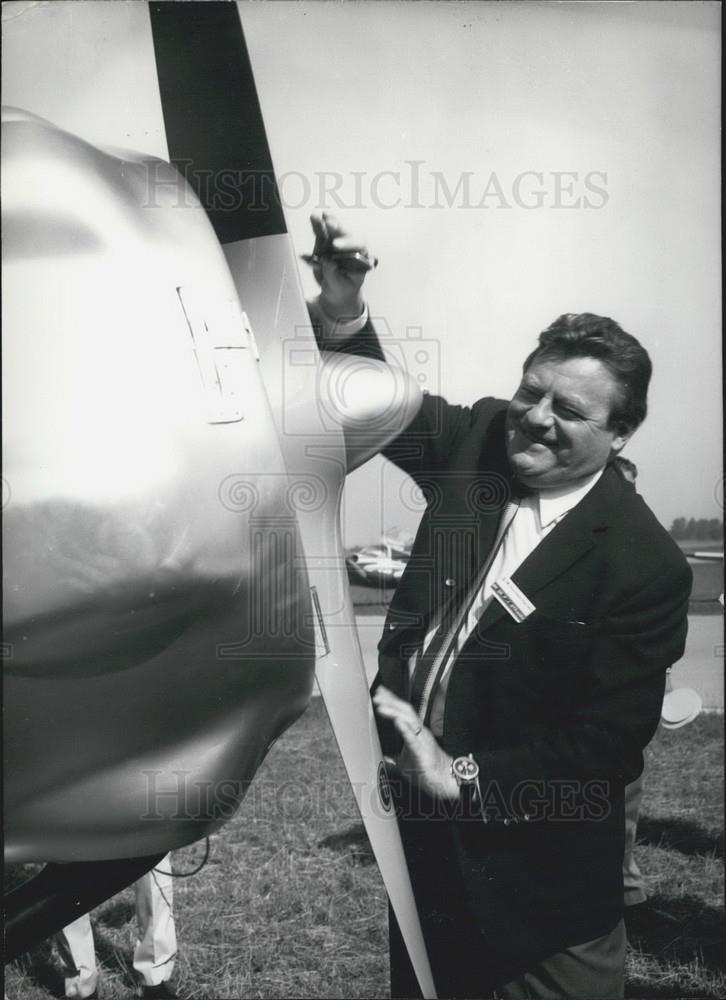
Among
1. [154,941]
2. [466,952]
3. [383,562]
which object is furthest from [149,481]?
[154,941]

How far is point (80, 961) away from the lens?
2.30m

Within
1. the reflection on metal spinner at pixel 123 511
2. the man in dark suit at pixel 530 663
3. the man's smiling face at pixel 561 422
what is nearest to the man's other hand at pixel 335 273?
the man in dark suit at pixel 530 663

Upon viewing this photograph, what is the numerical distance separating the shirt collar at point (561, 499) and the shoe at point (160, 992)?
156cm

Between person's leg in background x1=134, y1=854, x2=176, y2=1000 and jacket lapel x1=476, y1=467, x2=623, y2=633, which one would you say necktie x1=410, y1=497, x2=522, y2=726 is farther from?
person's leg in background x1=134, y1=854, x2=176, y2=1000

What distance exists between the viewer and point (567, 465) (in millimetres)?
1681

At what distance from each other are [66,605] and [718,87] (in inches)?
58.3

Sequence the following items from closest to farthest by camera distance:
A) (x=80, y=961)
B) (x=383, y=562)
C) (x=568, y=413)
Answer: (x=568, y=413)
(x=383, y=562)
(x=80, y=961)

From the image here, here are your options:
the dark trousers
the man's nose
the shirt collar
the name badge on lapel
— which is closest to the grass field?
the dark trousers

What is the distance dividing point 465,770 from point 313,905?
52.4 inches

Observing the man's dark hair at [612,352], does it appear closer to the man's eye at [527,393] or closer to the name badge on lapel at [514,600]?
the man's eye at [527,393]

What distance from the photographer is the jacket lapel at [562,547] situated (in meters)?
1.65

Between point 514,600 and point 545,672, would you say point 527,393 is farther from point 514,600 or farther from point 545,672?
point 545,672

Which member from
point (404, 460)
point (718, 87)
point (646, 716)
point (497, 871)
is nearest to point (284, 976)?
point (497, 871)

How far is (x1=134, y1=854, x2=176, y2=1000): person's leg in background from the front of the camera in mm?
2311
